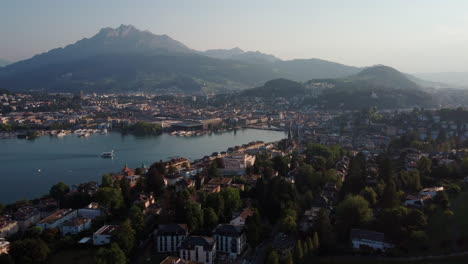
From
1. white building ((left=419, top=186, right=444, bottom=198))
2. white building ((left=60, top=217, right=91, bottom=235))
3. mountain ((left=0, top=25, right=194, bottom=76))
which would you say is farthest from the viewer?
mountain ((left=0, top=25, right=194, bottom=76))

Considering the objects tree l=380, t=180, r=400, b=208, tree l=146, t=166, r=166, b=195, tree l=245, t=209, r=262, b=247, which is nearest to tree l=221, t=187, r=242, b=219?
tree l=245, t=209, r=262, b=247

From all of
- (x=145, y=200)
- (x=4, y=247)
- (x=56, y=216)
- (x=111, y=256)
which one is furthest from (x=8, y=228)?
(x=111, y=256)

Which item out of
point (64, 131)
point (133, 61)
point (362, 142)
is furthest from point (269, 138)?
point (133, 61)

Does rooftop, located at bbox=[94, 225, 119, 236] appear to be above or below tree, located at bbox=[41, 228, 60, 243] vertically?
above

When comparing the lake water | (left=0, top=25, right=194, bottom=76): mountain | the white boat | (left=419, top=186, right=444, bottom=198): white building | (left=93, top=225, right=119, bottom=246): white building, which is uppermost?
(left=0, top=25, right=194, bottom=76): mountain

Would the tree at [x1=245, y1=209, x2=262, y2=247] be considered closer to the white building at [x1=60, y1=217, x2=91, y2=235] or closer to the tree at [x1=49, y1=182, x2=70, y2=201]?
the white building at [x1=60, y1=217, x2=91, y2=235]

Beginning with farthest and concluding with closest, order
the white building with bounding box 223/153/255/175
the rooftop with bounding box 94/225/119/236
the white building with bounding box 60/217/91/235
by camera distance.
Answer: the white building with bounding box 223/153/255/175 → the white building with bounding box 60/217/91/235 → the rooftop with bounding box 94/225/119/236
